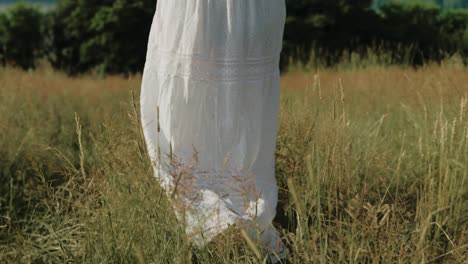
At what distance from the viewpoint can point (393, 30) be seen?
11.0 m

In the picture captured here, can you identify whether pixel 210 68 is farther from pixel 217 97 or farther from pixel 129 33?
pixel 129 33

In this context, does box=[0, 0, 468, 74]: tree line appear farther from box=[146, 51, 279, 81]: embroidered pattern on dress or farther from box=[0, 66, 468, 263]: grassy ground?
box=[146, 51, 279, 81]: embroidered pattern on dress

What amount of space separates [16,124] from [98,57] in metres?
5.37

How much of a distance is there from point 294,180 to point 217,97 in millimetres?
596

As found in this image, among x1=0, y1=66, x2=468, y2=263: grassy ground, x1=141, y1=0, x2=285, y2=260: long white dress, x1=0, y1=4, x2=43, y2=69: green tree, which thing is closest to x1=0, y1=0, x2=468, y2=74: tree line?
x1=0, y1=4, x2=43, y2=69: green tree

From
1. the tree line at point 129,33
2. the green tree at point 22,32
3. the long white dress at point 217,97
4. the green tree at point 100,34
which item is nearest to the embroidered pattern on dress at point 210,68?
the long white dress at point 217,97

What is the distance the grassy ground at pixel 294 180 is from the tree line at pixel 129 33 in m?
2.76

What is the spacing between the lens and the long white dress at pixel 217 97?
2.52 metres

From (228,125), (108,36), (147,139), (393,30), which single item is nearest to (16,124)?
(147,139)

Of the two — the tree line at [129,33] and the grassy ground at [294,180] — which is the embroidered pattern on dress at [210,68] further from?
the tree line at [129,33]

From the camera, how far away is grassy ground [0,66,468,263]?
7.28ft

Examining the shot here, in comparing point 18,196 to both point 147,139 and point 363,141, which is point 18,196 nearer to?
point 147,139

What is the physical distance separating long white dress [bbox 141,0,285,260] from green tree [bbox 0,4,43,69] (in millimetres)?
7947

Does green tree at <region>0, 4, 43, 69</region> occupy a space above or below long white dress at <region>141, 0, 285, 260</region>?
below
